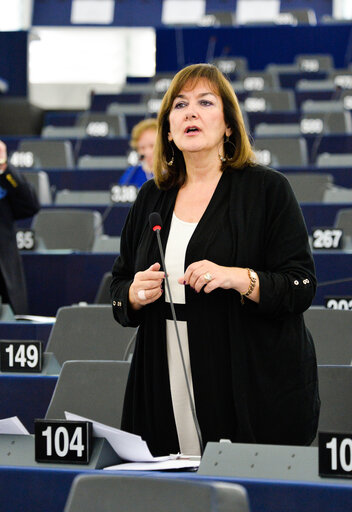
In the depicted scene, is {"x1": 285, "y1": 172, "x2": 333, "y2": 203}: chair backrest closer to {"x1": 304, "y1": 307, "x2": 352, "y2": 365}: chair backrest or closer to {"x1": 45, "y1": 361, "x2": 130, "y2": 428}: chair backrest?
{"x1": 304, "y1": 307, "x2": 352, "y2": 365}: chair backrest

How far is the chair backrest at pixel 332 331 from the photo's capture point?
320 cm

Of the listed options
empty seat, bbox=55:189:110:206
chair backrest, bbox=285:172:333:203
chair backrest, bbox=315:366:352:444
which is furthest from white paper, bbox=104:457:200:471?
empty seat, bbox=55:189:110:206

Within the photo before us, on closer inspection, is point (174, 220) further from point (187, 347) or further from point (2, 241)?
point (2, 241)

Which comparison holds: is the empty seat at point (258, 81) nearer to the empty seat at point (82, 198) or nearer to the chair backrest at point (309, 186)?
the empty seat at point (82, 198)

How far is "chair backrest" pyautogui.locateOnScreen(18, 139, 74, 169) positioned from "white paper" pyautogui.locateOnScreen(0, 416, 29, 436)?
583 centimetres

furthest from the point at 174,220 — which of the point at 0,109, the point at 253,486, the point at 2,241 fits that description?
the point at 0,109

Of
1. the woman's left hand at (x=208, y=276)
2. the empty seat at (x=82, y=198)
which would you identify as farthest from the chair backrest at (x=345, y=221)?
the woman's left hand at (x=208, y=276)

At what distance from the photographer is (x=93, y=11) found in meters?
14.1

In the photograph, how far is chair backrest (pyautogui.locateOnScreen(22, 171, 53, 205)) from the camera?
22.0 feet

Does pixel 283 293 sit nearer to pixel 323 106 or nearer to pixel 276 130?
pixel 276 130

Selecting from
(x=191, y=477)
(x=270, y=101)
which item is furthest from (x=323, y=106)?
(x=191, y=477)

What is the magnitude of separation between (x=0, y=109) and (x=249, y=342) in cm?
879

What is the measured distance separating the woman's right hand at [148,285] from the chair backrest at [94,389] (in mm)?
Answer: 633

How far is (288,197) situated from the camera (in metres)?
2.21
